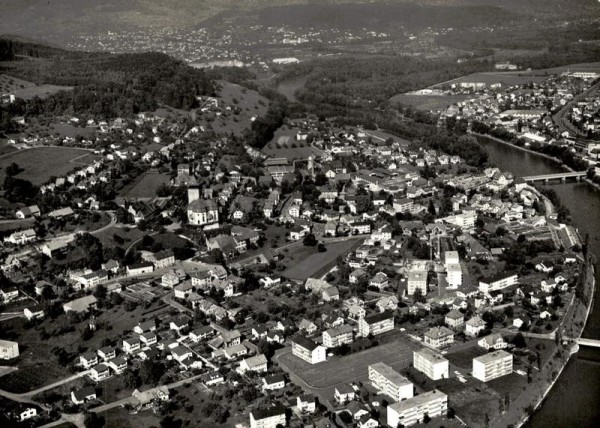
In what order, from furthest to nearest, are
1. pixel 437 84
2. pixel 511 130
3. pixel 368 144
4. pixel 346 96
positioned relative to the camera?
pixel 437 84 < pixel 346 96 < pixel 511 130 < pixel 368 144

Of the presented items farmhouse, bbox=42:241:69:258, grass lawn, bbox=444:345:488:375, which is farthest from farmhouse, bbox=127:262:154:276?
grass lawn, bbox=444:345:488:375

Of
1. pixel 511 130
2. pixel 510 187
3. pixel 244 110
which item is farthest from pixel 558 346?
pixel 244 110

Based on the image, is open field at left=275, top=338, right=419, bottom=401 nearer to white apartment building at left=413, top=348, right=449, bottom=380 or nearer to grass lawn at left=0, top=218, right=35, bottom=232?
white apartment building at left=413, top=348, right=449, bottom=380

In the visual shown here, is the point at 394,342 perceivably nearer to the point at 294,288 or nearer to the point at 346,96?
the point at 294,288

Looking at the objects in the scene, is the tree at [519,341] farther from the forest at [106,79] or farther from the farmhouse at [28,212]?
the forest at [106,79]

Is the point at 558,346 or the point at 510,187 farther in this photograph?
the point at 510,187

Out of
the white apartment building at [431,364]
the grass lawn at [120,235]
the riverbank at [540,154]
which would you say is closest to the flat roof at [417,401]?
the white apartment building at [431,364]

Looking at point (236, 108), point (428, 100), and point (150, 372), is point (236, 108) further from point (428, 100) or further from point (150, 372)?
point (150, 372)
